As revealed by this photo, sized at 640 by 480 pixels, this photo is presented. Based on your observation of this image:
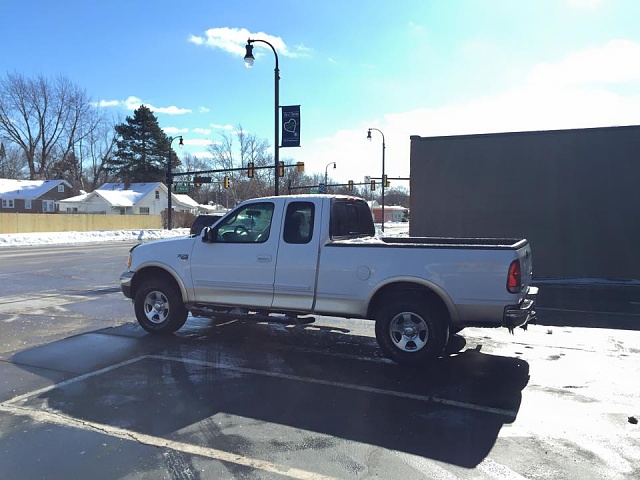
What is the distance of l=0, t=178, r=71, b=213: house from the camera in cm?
7025

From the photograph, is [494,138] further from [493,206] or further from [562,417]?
[562,417]

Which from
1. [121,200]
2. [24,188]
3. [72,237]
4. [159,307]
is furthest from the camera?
[24,188]

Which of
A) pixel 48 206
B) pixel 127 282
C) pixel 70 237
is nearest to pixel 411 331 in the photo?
pixel 127 282

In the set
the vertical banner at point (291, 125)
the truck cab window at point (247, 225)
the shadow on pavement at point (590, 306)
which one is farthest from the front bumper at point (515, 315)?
the vertical banner at point (291, 125)

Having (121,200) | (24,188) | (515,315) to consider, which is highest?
(24,188)

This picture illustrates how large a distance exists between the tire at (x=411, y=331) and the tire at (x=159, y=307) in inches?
119

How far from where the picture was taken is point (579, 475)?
3502 mm

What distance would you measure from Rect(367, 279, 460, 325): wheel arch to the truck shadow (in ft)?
2.23

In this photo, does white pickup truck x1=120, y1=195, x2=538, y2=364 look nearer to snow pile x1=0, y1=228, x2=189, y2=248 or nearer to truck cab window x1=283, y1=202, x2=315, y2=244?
truck cab window x1=283, y1=202, x2=315, y2=244

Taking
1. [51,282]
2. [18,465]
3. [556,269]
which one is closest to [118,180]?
[51,282]

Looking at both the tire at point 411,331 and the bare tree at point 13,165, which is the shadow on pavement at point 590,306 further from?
the bare tree at point 13,165

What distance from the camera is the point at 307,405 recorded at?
4.79m

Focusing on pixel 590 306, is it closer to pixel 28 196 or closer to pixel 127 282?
pixel 127 282

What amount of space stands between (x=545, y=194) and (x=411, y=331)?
1050 centimetres
